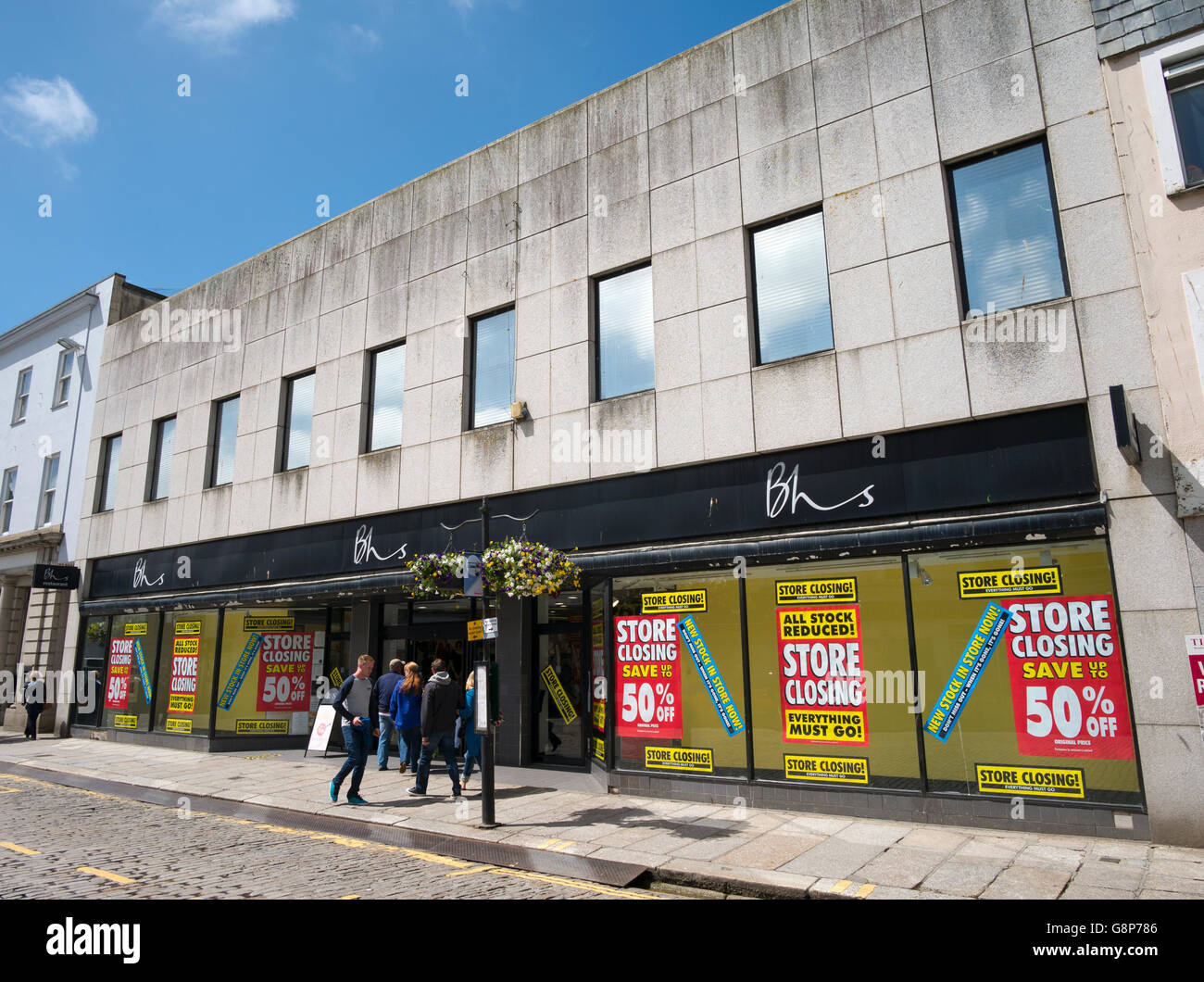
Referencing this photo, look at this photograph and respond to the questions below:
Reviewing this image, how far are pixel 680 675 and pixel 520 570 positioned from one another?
2.88m

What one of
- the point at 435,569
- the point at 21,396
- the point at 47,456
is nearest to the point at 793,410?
the point at 435,569

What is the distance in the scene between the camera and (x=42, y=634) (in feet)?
70.4

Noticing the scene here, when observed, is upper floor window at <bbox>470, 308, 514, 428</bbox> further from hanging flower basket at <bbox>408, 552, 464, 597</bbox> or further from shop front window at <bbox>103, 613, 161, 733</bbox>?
shop front window at <bbox>103, 613, 161, 733</bbox>

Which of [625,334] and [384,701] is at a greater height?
[625,334]

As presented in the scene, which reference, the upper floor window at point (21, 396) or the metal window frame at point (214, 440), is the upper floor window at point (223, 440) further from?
the upper floor window at point (21, 396)

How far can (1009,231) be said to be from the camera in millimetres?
9547

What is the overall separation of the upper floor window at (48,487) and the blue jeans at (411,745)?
1672 cm

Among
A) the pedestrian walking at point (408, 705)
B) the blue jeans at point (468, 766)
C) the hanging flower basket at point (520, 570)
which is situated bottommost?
the blue jeans at point (468, 766)

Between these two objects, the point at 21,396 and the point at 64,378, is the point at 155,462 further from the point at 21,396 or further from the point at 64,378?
the point at 21,396

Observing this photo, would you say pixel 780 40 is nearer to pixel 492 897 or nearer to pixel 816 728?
pixel 816 728

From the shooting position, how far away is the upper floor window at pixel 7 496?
949 inches

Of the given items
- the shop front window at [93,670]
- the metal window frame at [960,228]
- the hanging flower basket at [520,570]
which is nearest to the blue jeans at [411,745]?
the hanging flower basket at [520,570]

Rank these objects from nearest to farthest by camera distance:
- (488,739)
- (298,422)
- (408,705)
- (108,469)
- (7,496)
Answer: (488,739) < (408,705) < (298,422) < (108,469) < (7,496)

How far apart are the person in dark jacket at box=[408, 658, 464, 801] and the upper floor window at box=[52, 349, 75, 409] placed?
19.0 metres
